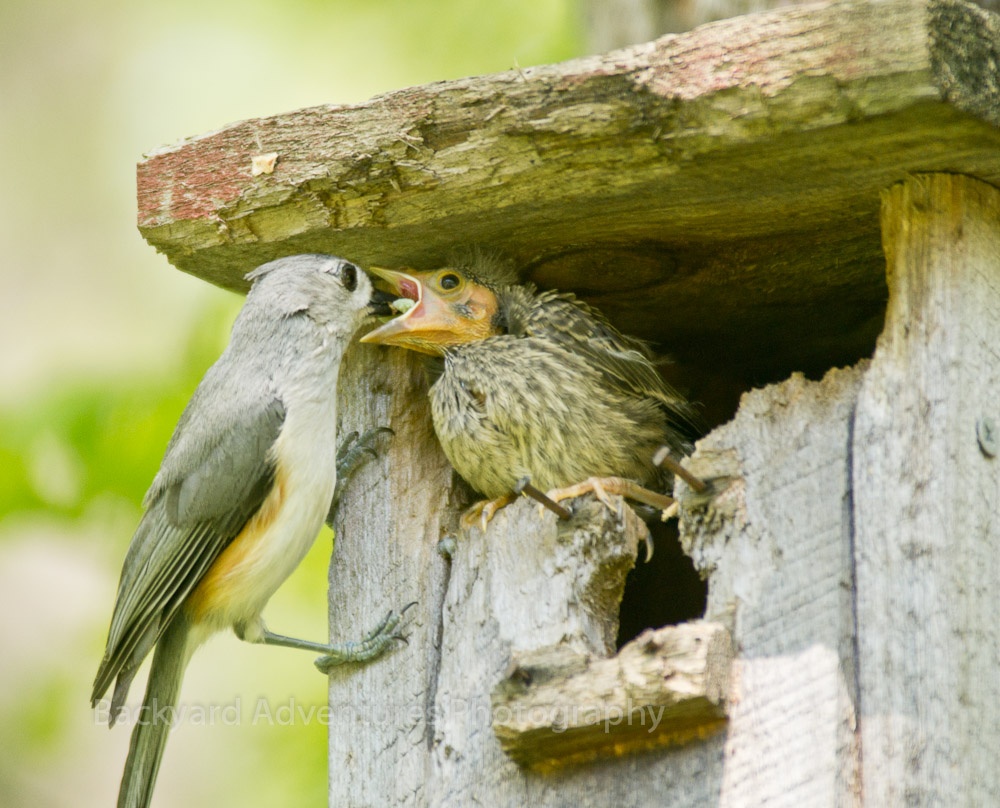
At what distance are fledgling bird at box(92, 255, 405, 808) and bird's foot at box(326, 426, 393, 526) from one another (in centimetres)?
8

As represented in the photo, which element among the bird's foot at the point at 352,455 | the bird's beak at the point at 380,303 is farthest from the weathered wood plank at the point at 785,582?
the bird's beak at the point at 380,303

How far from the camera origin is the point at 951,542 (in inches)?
95.9

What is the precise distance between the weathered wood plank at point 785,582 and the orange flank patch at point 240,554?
3.59 ft

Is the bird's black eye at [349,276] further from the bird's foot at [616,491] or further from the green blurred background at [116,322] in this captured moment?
the green blurred background at [116,322]

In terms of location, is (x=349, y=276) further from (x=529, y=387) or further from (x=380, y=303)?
(x=529, y=387)

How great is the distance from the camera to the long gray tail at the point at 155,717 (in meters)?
3.16

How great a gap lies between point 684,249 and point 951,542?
106cm

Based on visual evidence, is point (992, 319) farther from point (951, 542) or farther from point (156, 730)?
point (156, 730)

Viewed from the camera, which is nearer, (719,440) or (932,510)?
(932,510)

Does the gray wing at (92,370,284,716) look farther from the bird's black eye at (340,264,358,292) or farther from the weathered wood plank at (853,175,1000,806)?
the weathered wood plank at (853,175,1000,806)

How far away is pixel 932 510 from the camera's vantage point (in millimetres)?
2455

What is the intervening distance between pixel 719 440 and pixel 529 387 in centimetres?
70

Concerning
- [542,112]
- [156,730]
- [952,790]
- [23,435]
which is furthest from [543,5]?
[952,790]

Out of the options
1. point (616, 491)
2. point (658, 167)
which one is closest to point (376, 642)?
point (616, 491)
